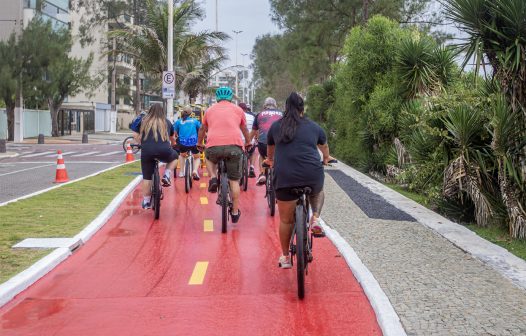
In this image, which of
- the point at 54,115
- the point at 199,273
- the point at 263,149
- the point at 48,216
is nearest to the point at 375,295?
the point at 199,273

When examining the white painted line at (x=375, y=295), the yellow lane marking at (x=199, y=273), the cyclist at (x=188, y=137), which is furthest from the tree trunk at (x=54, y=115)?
the white painted line at (x=375, y=295)

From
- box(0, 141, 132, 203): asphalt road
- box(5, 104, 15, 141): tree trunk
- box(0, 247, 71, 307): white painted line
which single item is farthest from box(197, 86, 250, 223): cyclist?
box(5, 104, 15, 141): tree trunk

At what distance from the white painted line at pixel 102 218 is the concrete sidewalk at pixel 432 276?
140 inches

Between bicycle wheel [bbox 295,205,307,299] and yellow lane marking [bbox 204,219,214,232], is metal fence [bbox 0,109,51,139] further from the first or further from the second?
bicycle wheel [bbox 295,205,307,299]

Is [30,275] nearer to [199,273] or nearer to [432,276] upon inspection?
[199,273]

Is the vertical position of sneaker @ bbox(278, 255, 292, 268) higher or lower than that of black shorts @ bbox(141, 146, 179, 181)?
lower

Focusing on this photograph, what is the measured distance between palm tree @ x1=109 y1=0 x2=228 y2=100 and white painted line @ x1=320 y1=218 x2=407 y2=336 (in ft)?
72.1

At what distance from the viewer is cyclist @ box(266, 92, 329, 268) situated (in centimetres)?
589

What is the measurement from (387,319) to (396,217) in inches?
206

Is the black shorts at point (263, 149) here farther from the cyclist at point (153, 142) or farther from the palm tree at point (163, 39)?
the palm tree at point (163, 39)

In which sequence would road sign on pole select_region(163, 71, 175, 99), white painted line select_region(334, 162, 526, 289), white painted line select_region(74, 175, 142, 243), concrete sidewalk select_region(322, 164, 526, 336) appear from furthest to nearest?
road sign on pole select_region(163, 71, 175, 99) → white painted line select_region(74, 175, 142, 243) → white painted line select_region(334, 162, 526, 289) → concrete sidewalk select_region(322, 164, 526, 336)

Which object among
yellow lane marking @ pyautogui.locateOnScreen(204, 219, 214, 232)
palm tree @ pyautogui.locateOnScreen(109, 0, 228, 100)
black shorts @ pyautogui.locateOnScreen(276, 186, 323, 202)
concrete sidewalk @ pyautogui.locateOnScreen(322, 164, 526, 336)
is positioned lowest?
yellow lane marking @ pyautogui.locateOnScreen(204, 219, 214, 232)

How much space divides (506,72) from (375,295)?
4.60 metres

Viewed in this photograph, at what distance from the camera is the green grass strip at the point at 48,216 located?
719 cm
